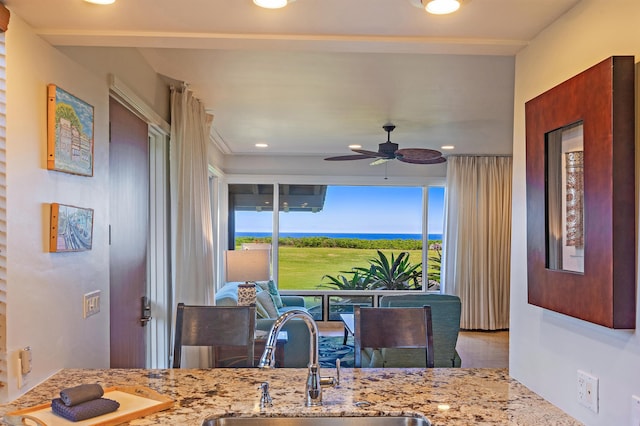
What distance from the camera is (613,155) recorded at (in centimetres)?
122

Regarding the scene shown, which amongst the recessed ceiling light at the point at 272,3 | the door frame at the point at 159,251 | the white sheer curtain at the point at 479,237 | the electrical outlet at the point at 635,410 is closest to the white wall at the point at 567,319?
the electrical outlet at the point at 635,410

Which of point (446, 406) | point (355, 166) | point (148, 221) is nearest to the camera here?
point (446, 406)

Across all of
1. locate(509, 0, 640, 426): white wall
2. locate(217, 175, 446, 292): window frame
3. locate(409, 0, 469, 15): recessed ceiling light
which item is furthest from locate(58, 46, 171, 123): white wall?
locate(217, 175, 446, 292): window frame

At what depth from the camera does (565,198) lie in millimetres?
1439

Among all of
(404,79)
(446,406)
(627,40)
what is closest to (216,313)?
(446,406)

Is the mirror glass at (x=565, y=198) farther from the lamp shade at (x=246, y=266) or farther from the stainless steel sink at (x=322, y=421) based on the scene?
the lamp shade at (x=246, y=266)

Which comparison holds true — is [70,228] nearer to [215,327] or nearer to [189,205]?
[215,327]

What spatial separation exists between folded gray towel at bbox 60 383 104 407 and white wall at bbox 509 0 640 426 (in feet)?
4.68

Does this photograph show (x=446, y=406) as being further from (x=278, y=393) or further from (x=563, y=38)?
(x=563, y=38)

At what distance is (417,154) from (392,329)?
8.83ft

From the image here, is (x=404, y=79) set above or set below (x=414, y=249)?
above

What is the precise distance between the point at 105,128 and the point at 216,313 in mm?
975

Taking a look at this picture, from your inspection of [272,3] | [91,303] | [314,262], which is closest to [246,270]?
[91,303]

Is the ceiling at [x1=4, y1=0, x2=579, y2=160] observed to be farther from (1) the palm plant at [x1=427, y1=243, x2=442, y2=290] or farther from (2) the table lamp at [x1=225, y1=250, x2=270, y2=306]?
(1) the palm plant at [x1=427, y1=243, x2=442, y2=290]
